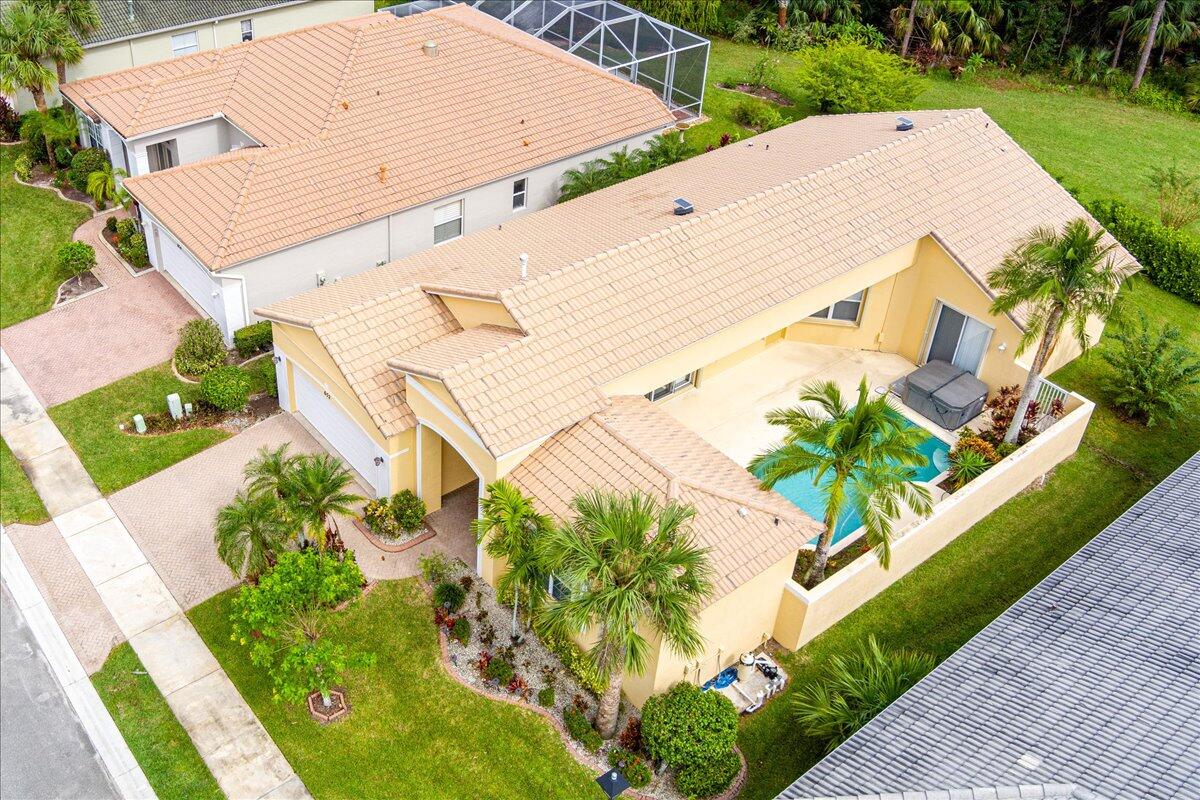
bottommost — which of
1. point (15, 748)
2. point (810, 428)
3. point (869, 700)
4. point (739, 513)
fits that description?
point (15, 748)

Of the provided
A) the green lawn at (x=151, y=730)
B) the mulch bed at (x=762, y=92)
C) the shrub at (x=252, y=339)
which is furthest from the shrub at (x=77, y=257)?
the mulch bed at (x=762, y=92)

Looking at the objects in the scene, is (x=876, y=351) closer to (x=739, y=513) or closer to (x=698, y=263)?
(x=698, y=263)

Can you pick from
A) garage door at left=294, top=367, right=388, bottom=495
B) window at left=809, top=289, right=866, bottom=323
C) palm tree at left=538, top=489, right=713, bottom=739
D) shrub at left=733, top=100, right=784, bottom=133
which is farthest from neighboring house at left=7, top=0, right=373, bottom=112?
palm tree at left=538, top=489, right=713, bottom=739

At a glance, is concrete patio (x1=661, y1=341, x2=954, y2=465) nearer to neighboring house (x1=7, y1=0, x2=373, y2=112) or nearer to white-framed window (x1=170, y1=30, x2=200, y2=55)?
neighboring house (x1=7, y1=0, x2=373, y2=112)

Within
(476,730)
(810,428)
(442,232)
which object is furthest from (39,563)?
(810,428)

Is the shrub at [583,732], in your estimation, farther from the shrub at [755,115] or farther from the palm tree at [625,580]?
the shrub at [755,115]

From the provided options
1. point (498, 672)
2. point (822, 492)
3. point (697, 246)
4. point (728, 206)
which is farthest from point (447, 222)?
point (498, 672)
